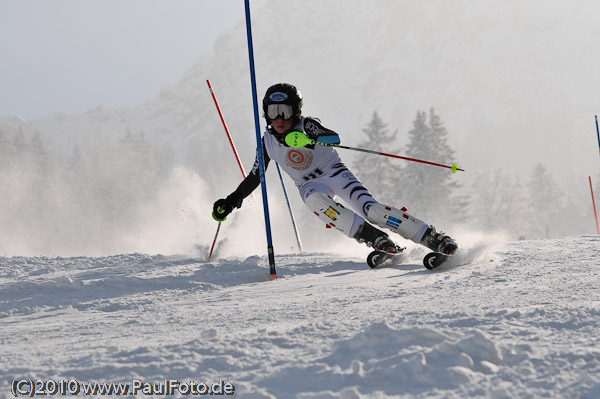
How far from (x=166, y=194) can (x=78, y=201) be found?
13202mm

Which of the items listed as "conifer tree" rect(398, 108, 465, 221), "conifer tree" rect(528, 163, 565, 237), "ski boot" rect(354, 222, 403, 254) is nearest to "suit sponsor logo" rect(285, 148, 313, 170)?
"ski boot" rect(354, 222, 403, 254)

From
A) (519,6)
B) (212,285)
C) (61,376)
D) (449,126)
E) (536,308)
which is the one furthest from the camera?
(519,6)

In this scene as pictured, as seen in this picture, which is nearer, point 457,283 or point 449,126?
point 457,283

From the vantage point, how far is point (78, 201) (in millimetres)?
32344

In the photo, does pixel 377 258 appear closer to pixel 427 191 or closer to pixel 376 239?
pixel 376 239

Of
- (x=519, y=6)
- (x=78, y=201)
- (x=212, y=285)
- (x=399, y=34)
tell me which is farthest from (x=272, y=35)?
(x=212, y=285)

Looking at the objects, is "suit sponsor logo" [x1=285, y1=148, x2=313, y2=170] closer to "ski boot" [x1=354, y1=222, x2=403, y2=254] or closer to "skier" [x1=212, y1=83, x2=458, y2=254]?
"skier" [x1=212, y1=83, x2=458, y2=254]

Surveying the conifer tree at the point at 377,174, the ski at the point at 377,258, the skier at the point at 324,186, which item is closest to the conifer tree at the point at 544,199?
the conifer tree at the point at 377,174

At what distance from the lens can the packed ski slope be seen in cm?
139

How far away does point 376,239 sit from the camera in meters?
4.06

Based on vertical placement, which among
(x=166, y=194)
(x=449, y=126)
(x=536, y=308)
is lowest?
(x=536, y=308)

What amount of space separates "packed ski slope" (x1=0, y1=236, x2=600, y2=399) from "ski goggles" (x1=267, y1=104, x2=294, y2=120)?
1418 millimetres

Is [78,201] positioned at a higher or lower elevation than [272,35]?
lower

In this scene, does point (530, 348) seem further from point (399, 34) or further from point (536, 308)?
point (399, 34)
